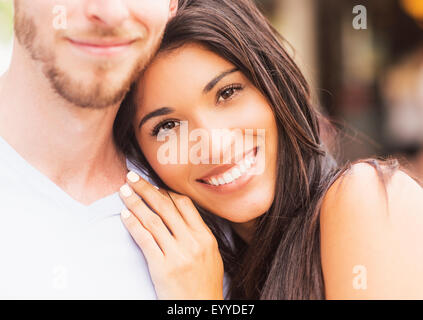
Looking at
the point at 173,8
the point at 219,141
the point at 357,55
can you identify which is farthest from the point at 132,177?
the point at 357,55

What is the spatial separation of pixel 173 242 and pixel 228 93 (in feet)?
1.43

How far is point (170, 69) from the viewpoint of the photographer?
1.37 m

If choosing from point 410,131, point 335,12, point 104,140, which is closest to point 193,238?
point 104,140

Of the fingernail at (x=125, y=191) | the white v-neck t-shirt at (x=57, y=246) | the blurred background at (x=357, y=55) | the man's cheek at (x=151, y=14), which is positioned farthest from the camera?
the blurred background at (x=357, y=55)

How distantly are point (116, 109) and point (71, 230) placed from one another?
1.18ft

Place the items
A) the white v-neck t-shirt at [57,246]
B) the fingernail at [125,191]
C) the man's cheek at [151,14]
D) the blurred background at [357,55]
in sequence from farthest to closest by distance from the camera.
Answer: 1. the blurred background at [357,55]
2. the fingernail at [125,191]
3. the man's cheek at [151,14]
4. the white v-neck t-shirt at [57,246]

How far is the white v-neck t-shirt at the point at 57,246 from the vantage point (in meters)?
1.19

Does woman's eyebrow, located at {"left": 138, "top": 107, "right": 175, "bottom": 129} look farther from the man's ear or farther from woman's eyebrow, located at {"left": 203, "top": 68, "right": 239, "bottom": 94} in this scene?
the man's ear

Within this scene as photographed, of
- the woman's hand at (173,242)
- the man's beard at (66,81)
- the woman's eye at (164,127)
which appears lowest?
the woman's hand at (173,242)

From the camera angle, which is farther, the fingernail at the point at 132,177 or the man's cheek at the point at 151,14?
the fingernail at the point at 132,177

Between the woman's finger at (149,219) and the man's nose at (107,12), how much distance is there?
446mm

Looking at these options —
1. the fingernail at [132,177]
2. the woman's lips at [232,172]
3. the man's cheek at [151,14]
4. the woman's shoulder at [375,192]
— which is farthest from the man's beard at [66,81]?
the woman's shoulder at [375,192]

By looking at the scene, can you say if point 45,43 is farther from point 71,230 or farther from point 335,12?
point 335,12

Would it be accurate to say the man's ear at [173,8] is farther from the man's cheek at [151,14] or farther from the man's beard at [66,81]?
the man's beard at [66,81]
